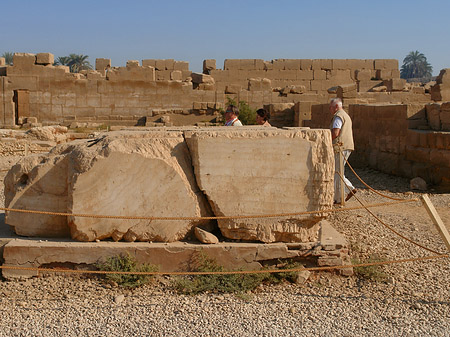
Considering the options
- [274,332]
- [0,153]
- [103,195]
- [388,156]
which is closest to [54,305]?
[103,195]

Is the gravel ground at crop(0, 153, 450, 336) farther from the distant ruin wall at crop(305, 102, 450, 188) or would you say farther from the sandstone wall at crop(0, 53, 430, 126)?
the sandstone wall at crop(0, 53, 430, 126)

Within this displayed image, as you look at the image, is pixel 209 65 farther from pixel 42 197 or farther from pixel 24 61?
pixel 42 197

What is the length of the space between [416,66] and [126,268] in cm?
7477

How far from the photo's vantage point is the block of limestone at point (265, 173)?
4.46 m

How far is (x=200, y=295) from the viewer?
4.07 metres

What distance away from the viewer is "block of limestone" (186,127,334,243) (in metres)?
4.46

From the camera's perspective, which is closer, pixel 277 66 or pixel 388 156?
pixel 388 156

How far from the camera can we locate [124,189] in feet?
14.6

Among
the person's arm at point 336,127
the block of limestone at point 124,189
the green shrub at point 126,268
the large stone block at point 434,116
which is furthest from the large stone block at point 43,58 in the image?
the green shrub at point 126,268

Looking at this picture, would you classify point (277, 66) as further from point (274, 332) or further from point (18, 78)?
point (274, 332)

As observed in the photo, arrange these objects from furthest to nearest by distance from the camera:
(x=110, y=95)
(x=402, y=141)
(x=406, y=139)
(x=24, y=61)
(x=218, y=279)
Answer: (x=110, y=95), (x=24, y=61), (x=402, y=141), (x=406, y=139), (x=218, y=279)

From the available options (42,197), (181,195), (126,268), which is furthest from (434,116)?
(42,197)

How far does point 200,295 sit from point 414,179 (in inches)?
217

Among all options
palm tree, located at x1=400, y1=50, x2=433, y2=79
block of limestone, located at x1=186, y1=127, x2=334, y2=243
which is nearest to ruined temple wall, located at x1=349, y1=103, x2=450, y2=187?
block of limestone, located at x1=186, y1=127, x2=334, y2=243
